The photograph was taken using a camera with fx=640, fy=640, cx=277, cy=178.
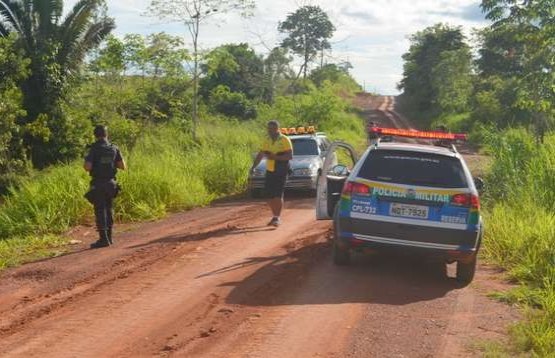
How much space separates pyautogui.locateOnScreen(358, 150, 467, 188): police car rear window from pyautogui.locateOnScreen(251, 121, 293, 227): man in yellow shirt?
3213mm

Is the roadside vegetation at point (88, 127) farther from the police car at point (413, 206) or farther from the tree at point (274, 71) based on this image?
A: the tree at point (274, 71)

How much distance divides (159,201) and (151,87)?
39.4 feet

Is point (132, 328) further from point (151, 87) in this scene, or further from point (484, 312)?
point (151, 87)

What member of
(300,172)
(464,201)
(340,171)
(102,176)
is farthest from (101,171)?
(300,172)

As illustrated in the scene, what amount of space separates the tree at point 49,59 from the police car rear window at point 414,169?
15.1 meters

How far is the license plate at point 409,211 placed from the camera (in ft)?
23.6

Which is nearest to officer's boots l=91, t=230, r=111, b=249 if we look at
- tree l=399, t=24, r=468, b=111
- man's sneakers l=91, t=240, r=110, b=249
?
man's sneakers l=91, t=240, r=110, b=249

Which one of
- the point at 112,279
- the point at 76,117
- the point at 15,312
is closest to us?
the point at 15,312

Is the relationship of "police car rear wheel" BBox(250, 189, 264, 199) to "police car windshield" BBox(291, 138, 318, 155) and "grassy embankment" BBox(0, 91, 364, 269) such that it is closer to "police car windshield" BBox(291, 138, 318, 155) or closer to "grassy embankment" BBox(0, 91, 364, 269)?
"grassy embankment" BBox(0, 91, 364, 269)

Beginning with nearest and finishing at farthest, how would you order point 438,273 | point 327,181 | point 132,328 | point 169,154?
point 132,328
point 438,273
point 327,181
point 169,154

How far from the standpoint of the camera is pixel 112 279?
24.1 feet

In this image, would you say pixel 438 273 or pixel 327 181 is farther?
pixel 327 181

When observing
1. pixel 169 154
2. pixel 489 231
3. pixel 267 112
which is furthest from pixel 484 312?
pixel 267 112

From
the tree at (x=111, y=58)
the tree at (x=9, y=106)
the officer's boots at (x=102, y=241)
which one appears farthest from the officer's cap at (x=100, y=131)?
the tree at (x=111, y=58)
